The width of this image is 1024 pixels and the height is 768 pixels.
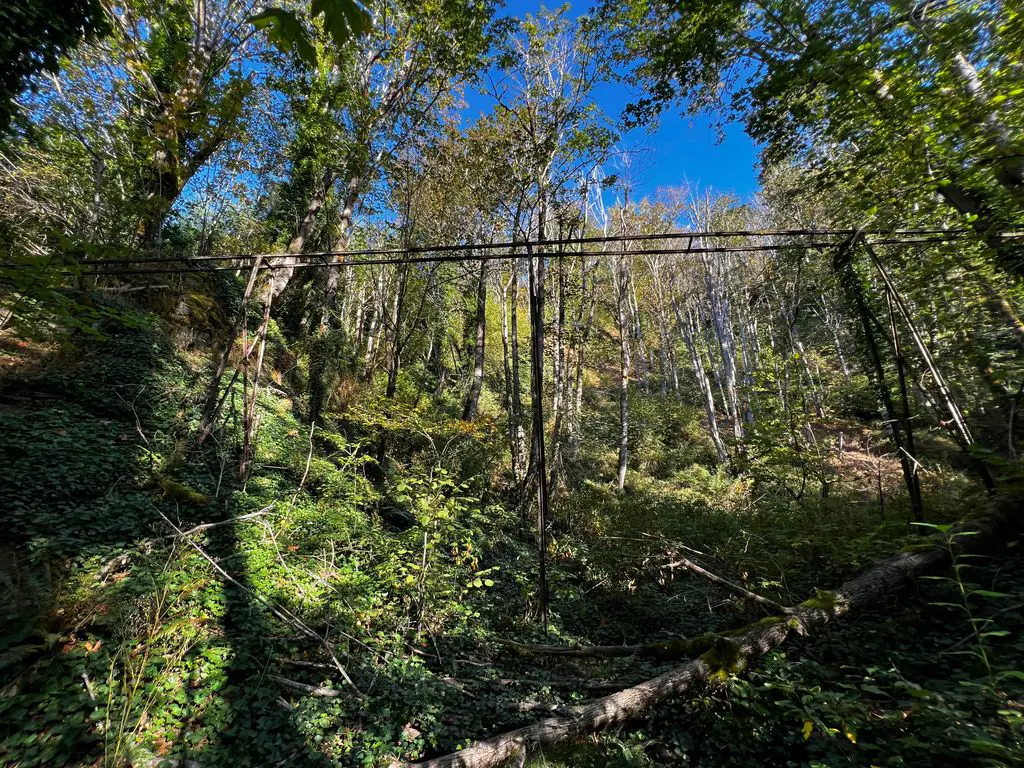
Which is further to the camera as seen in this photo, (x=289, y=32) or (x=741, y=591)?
(x=741, y=591)

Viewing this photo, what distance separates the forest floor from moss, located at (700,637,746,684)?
10 centimetres

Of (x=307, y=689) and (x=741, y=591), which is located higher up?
(x=741, y=591)

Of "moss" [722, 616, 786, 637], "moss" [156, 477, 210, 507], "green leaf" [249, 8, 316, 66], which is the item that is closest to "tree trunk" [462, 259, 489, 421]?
"moss" [156, 477, 210, 507]

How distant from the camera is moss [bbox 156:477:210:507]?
449 centimetres

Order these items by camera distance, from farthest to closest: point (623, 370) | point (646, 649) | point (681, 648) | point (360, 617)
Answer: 1. point (623, 370)
2. point (360, 617)
3. point (646, 649)
4. point (681, 648)

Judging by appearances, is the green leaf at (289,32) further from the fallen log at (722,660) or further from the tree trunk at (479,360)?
the tree trunk at (479,360)

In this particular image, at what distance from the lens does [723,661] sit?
287 centimetres

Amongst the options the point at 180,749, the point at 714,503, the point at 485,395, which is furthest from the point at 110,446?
the point at 485,395

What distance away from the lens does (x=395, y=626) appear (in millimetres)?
3789

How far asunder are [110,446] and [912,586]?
341 inches

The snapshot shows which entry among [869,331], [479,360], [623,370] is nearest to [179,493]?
[479,360]

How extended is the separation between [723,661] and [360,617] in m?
3.19

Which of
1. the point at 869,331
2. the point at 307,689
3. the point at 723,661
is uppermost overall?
the point at 869,331

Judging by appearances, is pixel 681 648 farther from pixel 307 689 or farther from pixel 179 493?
pixel 179 493
